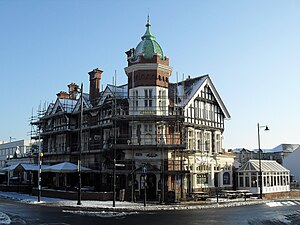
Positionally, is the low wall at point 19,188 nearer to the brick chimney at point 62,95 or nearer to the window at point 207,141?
the brick chimney at point 62,95

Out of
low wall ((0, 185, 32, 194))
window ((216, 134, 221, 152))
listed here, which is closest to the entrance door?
window ((216, 134, 221, 152))

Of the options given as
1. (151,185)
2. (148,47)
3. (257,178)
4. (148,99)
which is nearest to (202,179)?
(257,178)

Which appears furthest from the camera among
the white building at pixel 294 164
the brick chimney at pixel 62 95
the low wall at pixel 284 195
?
the white building at pixel 294 164

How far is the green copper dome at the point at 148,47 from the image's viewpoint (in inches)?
1436

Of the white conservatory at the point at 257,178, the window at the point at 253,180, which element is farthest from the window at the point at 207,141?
the window at the point at 253,180

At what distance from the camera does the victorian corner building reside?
3509 cm

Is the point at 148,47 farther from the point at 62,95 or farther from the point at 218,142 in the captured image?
the point at 62,95

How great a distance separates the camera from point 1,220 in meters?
18.7

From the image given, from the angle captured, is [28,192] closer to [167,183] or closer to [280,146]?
[167,183]

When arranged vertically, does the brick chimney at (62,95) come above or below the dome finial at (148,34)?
below

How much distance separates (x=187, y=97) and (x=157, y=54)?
625 cm

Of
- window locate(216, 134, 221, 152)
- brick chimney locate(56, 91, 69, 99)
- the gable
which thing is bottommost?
window locate(216, 134, 221, 152)

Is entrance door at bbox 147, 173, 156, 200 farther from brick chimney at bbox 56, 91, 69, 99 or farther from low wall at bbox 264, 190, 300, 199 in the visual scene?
brick chimney at bbox 56, 91, 69, 99

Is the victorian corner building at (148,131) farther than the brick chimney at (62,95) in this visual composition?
No
